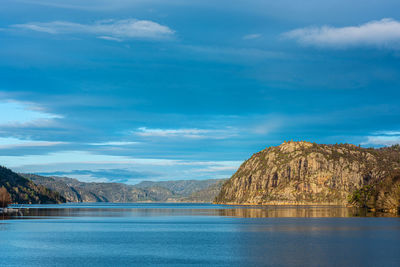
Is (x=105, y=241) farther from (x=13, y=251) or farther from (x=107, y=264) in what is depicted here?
(x=107, y=264)

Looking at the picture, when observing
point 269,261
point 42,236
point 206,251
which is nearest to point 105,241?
point 42,236

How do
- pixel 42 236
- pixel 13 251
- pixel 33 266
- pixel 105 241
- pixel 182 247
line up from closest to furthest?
pixel 33 266 → pixel 13 251 → pixel 182 247 → pixel 105 241 → pixel 42 236

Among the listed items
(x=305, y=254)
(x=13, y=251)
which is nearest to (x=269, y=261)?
(x=305, y=254)

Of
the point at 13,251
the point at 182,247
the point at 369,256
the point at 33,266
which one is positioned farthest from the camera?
the point at 182,247

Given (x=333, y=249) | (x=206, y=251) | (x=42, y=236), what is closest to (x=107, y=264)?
(x=206, y=251)

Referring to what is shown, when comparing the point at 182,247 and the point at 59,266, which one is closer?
the point at 59,266

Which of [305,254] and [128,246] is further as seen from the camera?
[128,246]

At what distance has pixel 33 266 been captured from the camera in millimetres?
59344

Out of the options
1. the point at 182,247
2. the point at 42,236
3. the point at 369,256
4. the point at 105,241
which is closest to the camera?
the point at 369,256

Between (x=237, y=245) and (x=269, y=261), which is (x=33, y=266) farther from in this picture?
(x=237, y=245)

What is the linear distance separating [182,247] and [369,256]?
30.3 metres

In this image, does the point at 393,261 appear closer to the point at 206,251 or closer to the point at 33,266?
the point at 206,251

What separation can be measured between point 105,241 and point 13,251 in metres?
21.4

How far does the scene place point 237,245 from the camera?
8375 cm
